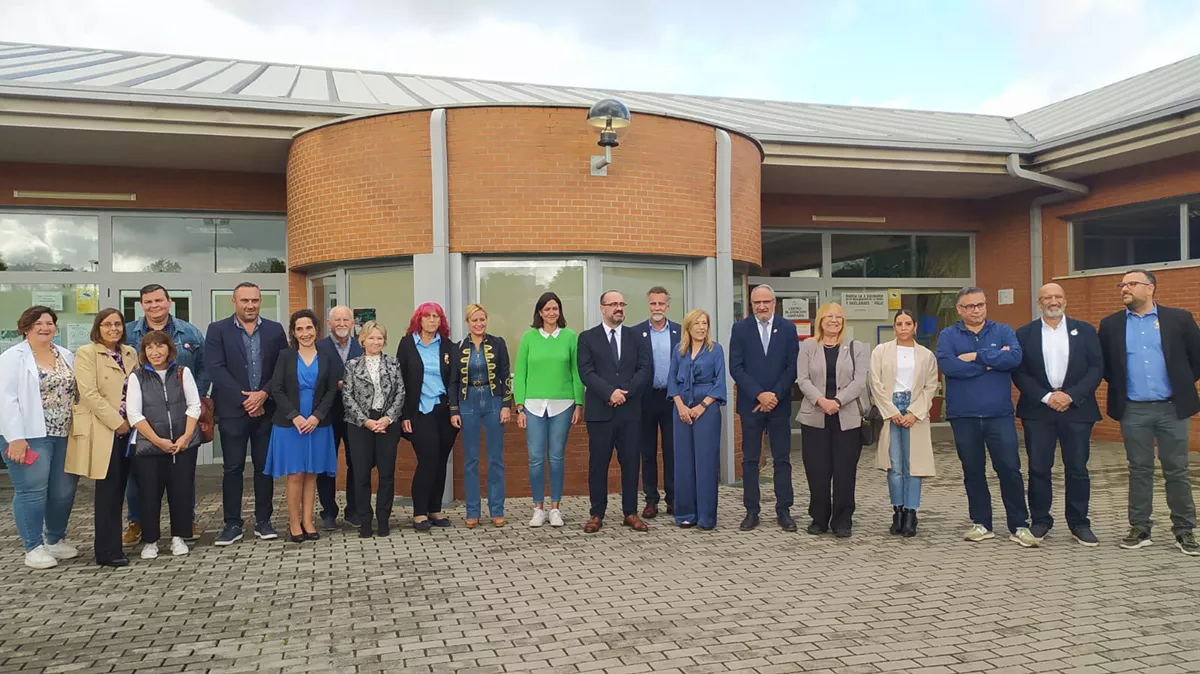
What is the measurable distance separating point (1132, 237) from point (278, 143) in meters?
10.6

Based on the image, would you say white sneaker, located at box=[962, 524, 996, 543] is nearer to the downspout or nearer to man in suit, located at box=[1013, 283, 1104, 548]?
man in suit, located at box=[1013, 283, 1104, 548]

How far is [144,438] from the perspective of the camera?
5.80 meters

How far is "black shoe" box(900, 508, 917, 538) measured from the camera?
6.27 meters

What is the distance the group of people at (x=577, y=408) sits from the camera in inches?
226

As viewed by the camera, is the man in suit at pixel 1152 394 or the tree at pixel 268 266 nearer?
the man in suit at pixel 1152 394

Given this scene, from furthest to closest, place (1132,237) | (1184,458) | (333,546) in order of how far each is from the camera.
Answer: (1132,237), (333,546), (1184,458)

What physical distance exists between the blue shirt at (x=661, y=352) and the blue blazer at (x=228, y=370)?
9.44ft

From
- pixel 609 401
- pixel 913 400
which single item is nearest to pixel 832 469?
pixel 913 400

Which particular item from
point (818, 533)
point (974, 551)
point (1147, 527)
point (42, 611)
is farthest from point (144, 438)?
point (1147, 527)

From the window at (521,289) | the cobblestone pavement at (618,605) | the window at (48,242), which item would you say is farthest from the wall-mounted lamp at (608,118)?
the window at (48,242)

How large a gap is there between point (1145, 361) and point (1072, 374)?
1.51 ft

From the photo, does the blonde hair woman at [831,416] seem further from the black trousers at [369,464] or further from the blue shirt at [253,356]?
the blue shirt at [253,356]

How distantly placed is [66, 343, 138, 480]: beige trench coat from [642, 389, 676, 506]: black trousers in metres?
3.82

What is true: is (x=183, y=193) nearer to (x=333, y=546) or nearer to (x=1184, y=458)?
(x=333, y=546)
